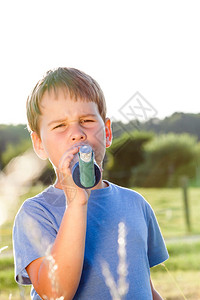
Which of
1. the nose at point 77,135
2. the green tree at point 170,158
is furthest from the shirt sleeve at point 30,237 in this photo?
the green tree at point 170,158

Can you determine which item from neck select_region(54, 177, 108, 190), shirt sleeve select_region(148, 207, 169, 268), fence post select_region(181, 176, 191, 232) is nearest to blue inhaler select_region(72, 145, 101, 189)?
neck select_region(54, 177, 108, 190)

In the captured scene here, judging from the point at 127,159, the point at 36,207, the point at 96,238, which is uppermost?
the point at 36,207

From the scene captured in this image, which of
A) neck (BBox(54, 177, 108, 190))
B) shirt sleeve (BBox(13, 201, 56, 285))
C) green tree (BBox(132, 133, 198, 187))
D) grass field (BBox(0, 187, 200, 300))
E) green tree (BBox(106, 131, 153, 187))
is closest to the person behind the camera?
shirt sleeve (BBox(13, 201, 56, 285))

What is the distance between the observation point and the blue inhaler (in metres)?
1.24

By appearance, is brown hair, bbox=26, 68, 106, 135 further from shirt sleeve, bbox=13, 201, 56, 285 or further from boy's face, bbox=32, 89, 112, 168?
shirt sleeve, bbox=13, 201, 56, 285

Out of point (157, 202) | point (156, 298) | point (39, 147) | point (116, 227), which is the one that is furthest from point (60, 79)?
point (157, 202)

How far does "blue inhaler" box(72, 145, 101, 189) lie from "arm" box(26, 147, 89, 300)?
0.10ft

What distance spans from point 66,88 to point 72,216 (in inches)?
19.2

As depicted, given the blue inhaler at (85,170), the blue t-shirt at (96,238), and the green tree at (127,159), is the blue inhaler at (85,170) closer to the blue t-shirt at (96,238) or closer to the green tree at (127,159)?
the blue t-shirt at (96,238)

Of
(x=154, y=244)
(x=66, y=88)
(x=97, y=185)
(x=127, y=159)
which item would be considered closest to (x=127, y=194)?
(x=97, y=185)

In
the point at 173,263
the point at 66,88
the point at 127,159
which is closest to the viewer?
the point at 66,88

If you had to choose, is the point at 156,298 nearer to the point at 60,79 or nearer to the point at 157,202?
the point at 60,79

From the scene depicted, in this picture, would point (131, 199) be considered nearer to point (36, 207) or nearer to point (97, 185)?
point (97, 185)

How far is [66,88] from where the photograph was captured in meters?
1.49
